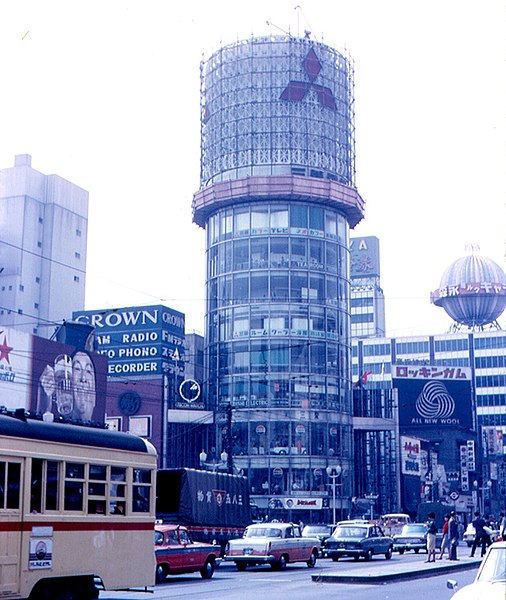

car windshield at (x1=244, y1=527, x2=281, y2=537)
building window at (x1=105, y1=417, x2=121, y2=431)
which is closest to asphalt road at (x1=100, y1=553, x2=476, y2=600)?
car windshield at (x1=244, y1=527, x2=281, y2=537)

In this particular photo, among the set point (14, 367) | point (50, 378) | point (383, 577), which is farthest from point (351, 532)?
point (50, 378)

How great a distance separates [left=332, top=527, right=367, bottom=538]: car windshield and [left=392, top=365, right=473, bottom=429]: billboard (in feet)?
238

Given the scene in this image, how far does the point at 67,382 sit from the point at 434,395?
5118cm

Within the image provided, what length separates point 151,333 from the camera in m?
91.1

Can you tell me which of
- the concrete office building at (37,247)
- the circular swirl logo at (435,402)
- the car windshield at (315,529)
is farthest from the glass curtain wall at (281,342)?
the car windshield at (315,529)

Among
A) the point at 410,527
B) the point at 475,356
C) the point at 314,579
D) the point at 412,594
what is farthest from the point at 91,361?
the point at 475,356

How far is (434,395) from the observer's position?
111500mm

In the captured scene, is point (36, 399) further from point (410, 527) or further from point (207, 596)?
point (207, 596)

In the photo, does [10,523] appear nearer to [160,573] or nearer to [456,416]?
[160,573]

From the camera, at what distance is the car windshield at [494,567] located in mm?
13203

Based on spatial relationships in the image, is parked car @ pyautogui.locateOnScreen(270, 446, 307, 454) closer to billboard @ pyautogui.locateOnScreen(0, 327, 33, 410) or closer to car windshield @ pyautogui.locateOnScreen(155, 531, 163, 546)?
billboard @ pyautogui.locateOnScreen(0, 327, 33, 410)

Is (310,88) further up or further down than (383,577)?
further up

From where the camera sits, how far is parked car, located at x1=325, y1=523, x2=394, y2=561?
37469 mm

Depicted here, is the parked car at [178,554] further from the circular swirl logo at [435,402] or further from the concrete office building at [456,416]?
the circular swirl logo at [435,402]
